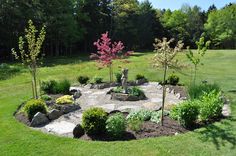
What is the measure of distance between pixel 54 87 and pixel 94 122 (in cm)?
670

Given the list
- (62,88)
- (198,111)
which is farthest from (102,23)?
(198,111)

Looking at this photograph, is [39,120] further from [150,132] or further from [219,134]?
[219,134]

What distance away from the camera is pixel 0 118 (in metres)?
11.0

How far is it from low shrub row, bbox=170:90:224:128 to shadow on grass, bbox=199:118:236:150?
1.57 ft

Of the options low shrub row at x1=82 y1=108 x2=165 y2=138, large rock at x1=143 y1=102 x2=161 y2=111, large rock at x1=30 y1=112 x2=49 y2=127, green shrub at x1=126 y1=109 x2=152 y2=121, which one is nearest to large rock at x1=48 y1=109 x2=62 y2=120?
large rock at x1=30 y1=112 x2=49 y2=127

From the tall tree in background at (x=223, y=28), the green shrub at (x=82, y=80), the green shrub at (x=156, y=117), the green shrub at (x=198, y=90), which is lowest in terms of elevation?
the green shrub at (x=156, y=117)

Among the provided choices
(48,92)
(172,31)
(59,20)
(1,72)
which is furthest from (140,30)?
(48,92)

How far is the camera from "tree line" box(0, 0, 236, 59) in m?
37.8

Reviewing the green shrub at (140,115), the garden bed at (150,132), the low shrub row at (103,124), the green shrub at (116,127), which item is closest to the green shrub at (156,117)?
the green shrub at (140,115)

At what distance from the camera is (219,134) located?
8484mm

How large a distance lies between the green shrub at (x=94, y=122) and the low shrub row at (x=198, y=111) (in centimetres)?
227

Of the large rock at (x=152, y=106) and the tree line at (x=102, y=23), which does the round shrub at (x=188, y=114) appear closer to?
the large rock at (x=152, y=106)

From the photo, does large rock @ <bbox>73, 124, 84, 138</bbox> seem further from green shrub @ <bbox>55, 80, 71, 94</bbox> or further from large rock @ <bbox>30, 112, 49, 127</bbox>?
green shrub @ <bbox>55, 80, 71, 94</bbox>

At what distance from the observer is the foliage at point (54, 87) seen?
14883mm
